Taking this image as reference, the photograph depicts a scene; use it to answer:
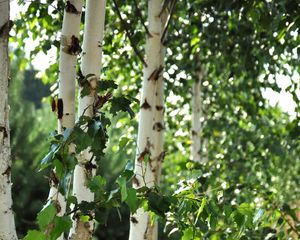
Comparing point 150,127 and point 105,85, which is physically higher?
point 150,127

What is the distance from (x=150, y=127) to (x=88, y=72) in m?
0.75

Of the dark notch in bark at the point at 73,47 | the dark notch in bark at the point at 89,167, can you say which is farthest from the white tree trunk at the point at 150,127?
the dark notch in bark at the point at 73,47

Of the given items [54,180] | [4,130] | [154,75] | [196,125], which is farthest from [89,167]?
[196,125]

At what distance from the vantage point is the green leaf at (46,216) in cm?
117

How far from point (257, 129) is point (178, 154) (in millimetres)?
2327

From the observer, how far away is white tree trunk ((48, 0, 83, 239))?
1592mm

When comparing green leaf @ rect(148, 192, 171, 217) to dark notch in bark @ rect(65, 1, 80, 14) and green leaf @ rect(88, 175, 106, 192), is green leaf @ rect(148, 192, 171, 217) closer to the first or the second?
green leaf @ rect(88, 175, 106, 192)

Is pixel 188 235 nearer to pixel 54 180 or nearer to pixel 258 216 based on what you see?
pixel 258 216

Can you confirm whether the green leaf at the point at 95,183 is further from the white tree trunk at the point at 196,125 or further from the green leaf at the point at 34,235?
the white tree trunk at the point at 196,125

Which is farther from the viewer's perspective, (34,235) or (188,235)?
(188,235)

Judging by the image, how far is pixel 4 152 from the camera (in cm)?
130

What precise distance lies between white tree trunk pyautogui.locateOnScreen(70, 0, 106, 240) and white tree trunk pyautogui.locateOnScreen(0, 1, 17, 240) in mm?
301

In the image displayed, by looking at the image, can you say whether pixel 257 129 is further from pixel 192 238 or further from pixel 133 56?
pixel 192 238

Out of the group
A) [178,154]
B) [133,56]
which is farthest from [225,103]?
[178,154]
